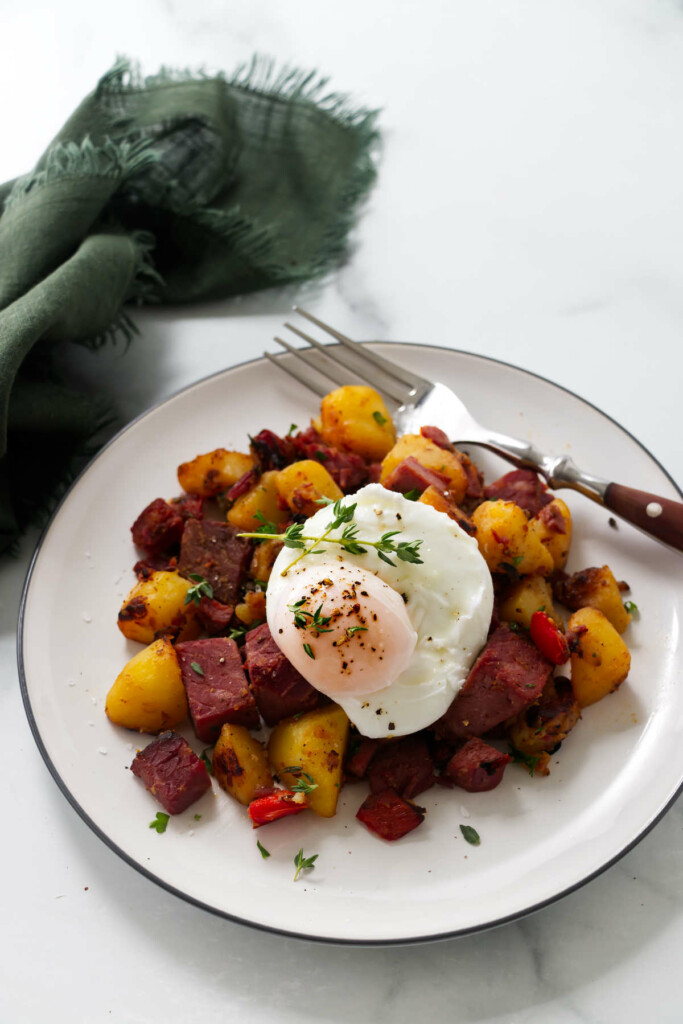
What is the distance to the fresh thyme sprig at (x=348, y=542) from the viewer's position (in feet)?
10.4

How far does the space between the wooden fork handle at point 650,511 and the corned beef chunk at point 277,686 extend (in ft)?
4.56

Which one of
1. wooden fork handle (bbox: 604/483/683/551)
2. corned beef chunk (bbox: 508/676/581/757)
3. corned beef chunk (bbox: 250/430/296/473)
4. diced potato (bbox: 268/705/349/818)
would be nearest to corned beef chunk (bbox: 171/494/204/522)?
corned beef chunk (bbox: 250/430/296/473)

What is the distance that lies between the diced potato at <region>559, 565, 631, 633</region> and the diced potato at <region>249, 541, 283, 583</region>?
1112mm

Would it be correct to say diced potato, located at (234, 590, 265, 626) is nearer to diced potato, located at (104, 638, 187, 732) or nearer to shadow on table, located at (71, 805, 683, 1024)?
diced potato, located at (104, 638, 187, 732)

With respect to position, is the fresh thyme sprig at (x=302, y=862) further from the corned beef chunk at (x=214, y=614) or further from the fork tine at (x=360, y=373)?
the fork tine at (x=360, y=373)

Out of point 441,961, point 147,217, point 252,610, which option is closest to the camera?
point 441,961

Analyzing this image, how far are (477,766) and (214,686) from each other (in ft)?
3.05

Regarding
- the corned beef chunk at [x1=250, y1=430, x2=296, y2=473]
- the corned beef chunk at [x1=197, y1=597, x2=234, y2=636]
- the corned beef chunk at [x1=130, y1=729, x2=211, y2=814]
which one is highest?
the corned beef chunk at [x1=250, y1=430, x2=296, y2=473]

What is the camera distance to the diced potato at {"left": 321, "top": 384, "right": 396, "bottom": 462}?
4.03m

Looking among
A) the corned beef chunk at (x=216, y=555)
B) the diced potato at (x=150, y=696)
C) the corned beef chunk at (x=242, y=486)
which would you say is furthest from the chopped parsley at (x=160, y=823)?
the corned beef chunk at (x=242, y=486)

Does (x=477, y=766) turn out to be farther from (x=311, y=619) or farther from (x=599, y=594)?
(x=599, y=594)

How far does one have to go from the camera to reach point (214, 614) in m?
3.50

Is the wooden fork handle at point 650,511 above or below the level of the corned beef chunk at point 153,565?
above

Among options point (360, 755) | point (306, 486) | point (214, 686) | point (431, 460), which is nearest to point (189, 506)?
point (306, 486)
